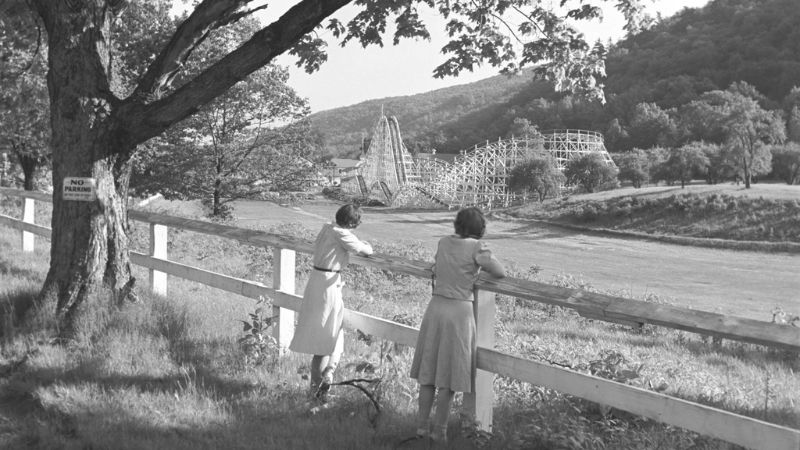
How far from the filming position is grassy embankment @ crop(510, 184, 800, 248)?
68062 mm

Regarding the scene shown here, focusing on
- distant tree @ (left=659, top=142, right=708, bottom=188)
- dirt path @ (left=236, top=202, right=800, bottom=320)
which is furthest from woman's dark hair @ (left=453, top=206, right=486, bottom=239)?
distant tree @ (left=659, top=142, right=708, bottom=188)

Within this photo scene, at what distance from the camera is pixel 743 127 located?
8544cm

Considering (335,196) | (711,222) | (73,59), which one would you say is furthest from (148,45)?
(711,222)

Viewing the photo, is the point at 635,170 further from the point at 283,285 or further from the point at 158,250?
the point at 283,285

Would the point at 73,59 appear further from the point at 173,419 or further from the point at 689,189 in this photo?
the point at 689,189

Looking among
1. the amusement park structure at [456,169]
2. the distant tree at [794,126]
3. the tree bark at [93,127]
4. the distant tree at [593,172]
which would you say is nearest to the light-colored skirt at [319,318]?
the tree bark at [93,127]

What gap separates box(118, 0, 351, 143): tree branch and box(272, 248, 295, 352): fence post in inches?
61.7

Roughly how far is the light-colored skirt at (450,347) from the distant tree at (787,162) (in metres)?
96.6

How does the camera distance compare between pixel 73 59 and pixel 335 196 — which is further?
pixel 335 196

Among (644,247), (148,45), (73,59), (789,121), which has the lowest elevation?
(644,247)

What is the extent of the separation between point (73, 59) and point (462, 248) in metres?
4.46

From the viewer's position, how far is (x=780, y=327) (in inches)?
108

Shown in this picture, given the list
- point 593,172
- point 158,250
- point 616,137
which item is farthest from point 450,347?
point 616,137

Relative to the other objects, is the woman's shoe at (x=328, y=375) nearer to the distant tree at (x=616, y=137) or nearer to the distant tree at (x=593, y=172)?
the distant tree at (x=593, y=172)
